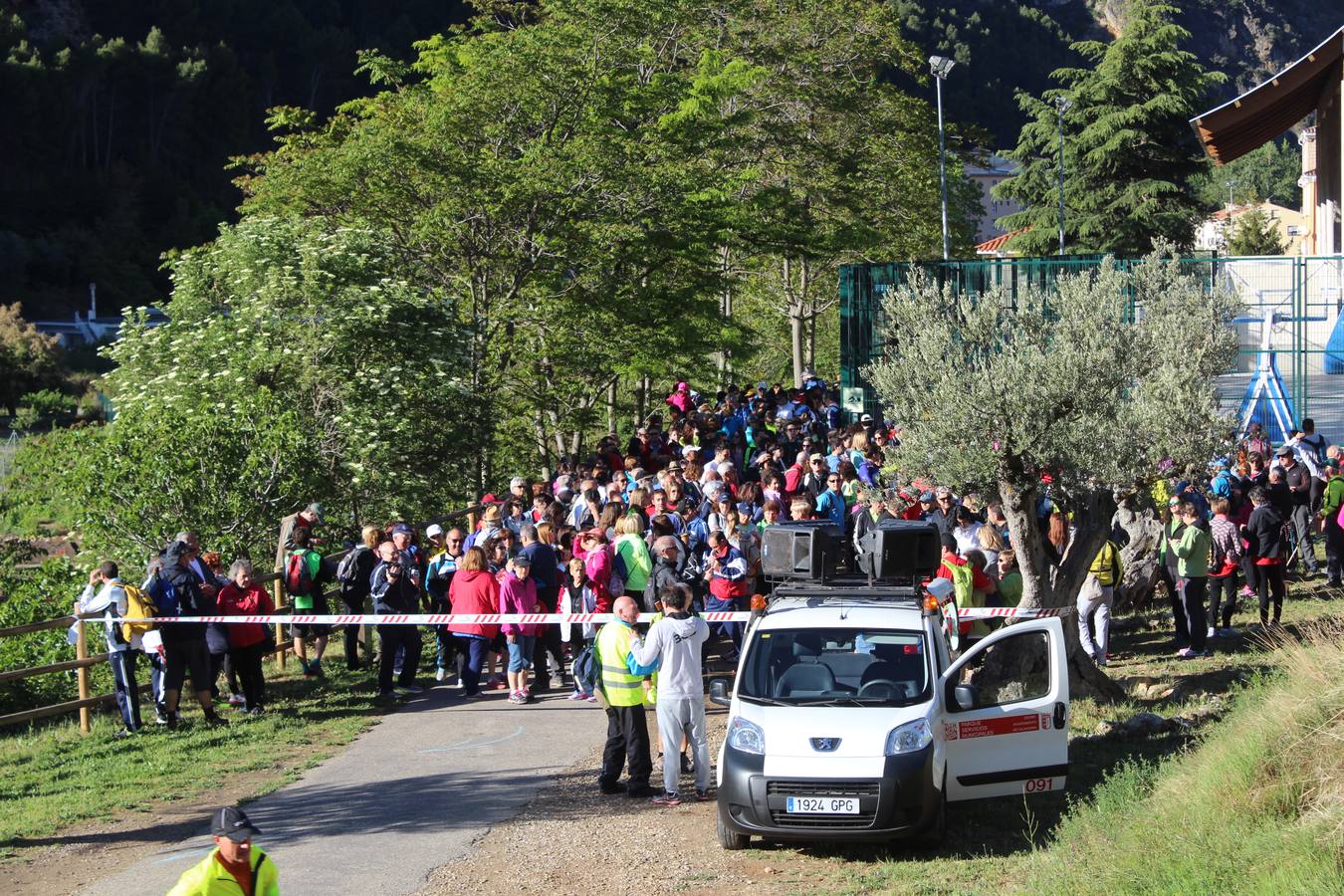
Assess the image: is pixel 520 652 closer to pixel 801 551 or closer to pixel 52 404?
pixel 801 551

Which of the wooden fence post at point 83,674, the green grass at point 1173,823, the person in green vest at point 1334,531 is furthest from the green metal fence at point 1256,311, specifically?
the wooden fence post at point 83,674

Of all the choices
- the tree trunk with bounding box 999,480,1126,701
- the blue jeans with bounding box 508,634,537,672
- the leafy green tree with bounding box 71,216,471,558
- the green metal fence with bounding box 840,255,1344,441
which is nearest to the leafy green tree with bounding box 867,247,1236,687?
the tree trunk with bounding box 999,480,1126,701

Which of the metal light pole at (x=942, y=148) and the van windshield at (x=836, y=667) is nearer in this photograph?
the van windshield at (x=836, y=667)

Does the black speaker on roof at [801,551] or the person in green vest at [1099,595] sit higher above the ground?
the black speaker on roof at [801,551]

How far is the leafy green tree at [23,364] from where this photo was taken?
62.6 metres

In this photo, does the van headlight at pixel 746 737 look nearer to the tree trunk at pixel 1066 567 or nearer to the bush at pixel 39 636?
the tree trunk at pixel 1066 567

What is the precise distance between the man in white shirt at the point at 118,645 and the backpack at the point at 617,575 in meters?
4.53

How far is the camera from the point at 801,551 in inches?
478

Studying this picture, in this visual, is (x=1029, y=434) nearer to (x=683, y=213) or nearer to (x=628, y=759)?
(x=628, y=759)

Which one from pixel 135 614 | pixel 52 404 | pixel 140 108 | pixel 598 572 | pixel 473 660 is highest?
pixel 140 108

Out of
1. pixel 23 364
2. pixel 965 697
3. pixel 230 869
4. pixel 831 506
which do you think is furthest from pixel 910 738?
pixel 23 364

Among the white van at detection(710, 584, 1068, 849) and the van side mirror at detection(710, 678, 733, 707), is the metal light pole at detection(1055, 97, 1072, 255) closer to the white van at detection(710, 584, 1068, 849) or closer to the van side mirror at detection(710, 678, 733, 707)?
the white van at detection(710, 584, 1068, 849)

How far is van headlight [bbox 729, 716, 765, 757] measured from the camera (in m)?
9.70

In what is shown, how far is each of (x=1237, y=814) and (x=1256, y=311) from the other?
84.1 ft
